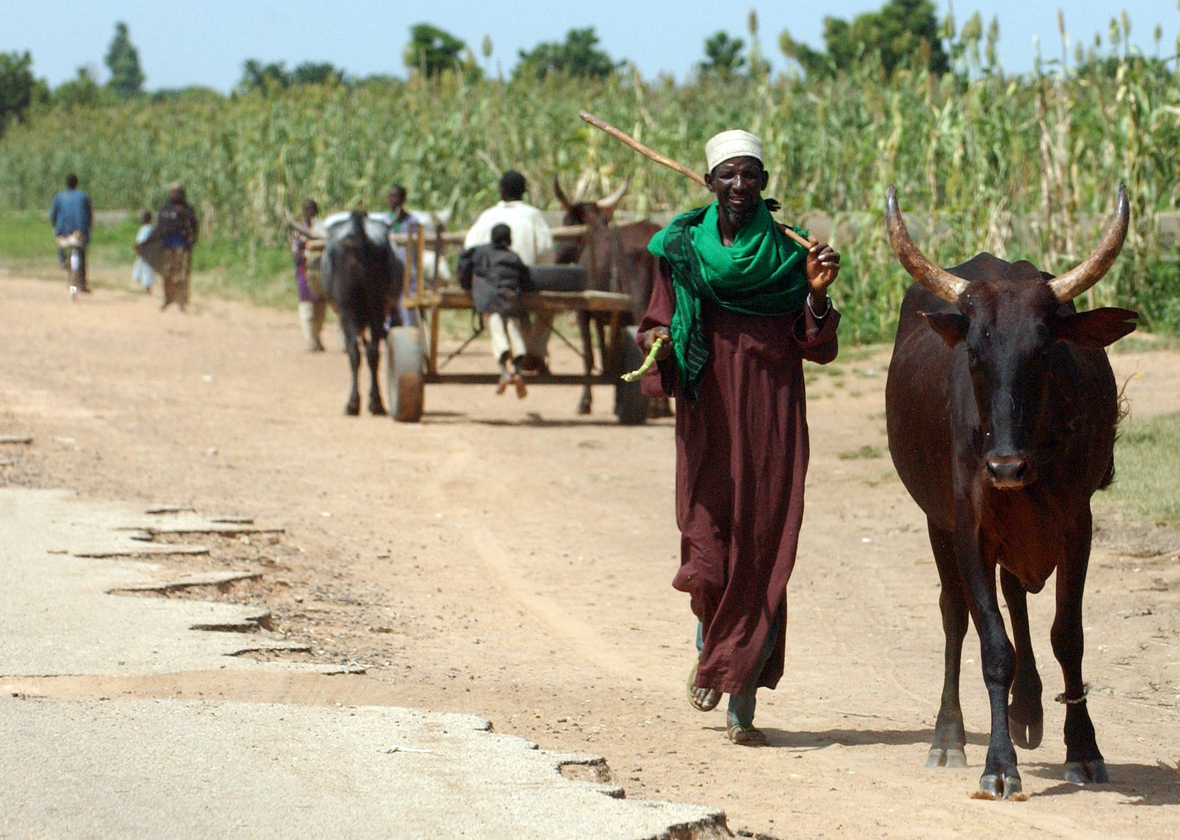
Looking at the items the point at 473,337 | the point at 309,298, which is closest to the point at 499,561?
the point at 473,337

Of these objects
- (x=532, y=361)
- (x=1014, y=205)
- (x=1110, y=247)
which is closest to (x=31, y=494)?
(x=532, y=361)

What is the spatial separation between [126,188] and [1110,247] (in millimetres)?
35902

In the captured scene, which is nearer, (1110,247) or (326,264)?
(1110,247)

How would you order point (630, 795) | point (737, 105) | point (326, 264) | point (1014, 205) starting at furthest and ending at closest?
point (737, 105), point (1014, 205), point (326, 264), point (630, 795)

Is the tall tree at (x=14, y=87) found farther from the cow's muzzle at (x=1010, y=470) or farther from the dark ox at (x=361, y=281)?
the cow's muzzle at (x=1010, y=470)

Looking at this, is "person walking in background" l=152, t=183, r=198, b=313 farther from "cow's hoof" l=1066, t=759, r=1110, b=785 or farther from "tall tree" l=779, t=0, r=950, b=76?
"tall tree" l=779, t=0, r=950, b=76

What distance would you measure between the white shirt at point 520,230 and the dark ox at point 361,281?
109cm

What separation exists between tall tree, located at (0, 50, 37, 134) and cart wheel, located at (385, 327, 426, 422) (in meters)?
50.5

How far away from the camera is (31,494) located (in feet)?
31.7

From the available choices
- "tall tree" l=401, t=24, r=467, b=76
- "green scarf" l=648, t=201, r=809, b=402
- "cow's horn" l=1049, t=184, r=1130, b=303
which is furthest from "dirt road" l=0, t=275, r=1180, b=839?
"tall tree" l=401, t=24, r=467, b=76

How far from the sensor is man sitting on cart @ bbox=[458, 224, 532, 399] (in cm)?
1330

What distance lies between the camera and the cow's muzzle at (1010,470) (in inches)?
183

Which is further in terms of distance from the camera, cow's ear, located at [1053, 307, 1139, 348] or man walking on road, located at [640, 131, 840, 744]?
man walking on road, located at [640, 131, 840, 744]

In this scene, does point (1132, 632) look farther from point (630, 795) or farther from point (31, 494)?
point (31, 494)
